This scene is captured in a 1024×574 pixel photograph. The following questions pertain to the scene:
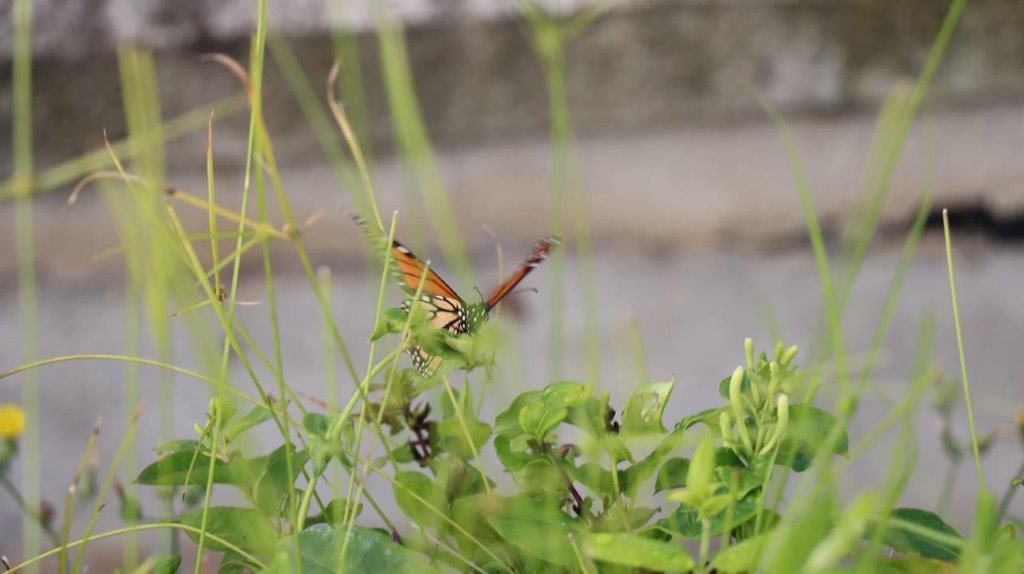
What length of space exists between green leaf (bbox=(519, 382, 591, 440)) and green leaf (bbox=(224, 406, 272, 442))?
92 millimetres

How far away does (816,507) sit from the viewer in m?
0.24

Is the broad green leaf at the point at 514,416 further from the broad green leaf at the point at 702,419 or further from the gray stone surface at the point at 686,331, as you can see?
the gray stone surface at the point at 686,331

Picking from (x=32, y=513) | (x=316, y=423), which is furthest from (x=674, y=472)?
(x=32, y=513)

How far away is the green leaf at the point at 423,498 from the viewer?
14.2 inches

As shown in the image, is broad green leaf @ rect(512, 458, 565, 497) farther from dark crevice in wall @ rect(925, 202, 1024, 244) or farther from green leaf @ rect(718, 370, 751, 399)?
dark crevice in wall @ rect(925, 202, 1024, 244)

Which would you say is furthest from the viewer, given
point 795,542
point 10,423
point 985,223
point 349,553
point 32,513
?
point 985,223

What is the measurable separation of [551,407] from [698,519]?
6 centimetres

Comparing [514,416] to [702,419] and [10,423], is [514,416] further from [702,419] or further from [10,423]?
[10,423]

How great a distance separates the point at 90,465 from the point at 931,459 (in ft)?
2.42

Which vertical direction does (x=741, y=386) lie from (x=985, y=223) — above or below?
below

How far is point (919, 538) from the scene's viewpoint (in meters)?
0.34

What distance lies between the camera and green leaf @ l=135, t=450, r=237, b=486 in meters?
0.36

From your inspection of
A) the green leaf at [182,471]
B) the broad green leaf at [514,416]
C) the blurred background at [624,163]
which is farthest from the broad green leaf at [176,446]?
the blurred background at [624,163]

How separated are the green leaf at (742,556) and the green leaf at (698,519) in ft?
0.10
